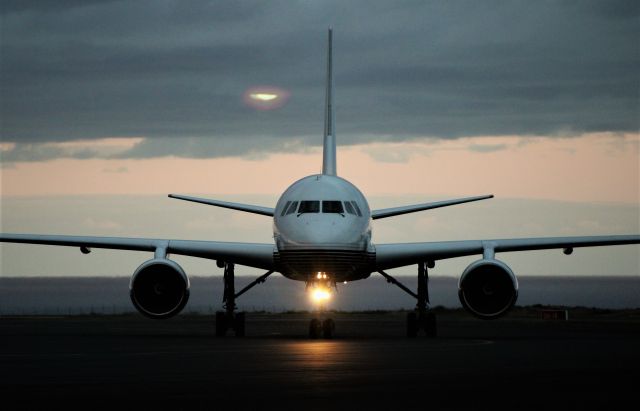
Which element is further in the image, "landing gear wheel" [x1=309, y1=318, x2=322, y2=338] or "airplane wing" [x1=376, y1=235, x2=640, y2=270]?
"airplane wing" [x1=376, y1=235, x2=640, y2=270]

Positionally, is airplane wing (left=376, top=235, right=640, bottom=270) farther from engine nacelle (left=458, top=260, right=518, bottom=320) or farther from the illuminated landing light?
the illuminated landing light

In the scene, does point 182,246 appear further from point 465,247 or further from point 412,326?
point 465,247

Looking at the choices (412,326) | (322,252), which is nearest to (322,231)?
(322,252)

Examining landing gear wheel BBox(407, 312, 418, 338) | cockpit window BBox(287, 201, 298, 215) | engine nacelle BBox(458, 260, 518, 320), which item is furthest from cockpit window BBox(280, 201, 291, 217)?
engine nacelle BBox(458, 260, 518, 320)

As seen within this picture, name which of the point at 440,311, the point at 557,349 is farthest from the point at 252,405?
the point at 440,311

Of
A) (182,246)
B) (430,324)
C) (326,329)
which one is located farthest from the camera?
(182,246)

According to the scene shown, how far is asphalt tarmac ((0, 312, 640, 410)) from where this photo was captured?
1508 centimetres

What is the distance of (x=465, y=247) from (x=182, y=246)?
→ 7918mm

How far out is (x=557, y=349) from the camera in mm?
26125

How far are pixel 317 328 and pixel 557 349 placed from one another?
305 inches

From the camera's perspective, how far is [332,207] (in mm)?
33688

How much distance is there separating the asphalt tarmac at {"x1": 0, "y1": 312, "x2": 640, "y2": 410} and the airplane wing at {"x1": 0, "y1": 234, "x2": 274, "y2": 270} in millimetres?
5170

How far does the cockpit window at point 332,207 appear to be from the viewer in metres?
33.6

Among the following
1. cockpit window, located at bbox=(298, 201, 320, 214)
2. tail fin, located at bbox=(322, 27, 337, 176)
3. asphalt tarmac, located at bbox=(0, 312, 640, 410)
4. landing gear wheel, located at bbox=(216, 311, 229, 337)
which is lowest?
asphalt tarmac, located at bbox=(0, 312, 640, 410)
